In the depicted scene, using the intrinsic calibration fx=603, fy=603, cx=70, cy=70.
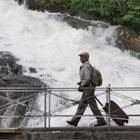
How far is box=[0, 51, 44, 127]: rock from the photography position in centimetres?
1695

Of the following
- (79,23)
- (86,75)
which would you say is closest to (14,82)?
(86,75)

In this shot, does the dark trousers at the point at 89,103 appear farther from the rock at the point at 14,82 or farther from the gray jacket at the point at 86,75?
the rock at the point at 14,82

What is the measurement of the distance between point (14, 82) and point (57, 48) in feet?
17.9

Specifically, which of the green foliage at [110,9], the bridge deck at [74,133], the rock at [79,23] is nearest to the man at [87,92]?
the bridge deck at [74,133]

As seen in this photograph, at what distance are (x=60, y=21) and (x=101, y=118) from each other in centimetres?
1307

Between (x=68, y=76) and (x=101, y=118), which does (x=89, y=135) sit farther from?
(x=68, y=76)

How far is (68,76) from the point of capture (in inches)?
829

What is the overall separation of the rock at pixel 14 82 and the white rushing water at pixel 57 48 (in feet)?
1.54

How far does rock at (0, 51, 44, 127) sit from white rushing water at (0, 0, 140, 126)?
0.47 m

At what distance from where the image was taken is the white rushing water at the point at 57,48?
829 inches

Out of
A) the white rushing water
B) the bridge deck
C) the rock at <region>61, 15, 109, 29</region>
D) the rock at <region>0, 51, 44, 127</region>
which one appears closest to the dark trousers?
the bridge deck

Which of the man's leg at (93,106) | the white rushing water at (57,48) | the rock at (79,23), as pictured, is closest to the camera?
the man's leg at (93,106)

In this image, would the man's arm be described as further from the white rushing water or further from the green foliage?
the green foliage

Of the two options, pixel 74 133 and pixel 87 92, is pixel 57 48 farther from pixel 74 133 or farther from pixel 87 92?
pixel 74 133
